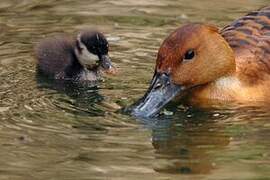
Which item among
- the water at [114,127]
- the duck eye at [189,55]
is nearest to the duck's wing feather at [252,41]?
the water at [114,127]

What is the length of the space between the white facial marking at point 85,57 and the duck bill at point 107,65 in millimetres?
84

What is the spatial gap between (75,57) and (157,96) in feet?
5.33

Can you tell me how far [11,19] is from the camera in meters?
9.38

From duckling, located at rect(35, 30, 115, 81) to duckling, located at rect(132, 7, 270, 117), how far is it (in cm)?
101

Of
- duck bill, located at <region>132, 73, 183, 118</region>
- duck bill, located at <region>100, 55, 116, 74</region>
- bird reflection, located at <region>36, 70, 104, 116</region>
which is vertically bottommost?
bird reflection, located at <region>36, 70, 104, 116</region>

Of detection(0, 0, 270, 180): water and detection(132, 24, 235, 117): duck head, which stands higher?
detection(132, 24, 235, 117): duck head

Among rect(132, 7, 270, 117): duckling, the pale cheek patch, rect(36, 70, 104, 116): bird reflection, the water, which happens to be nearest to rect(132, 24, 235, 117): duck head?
rect(132, 7, 270, 117): duckling

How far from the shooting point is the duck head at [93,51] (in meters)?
7.70

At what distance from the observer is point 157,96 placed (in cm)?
663

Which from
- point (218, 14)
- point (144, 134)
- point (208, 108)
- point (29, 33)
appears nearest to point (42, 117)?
point (144, 134)

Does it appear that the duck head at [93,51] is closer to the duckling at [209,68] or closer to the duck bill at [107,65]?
the duck bill at [107,65]

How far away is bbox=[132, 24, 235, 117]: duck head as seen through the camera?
655 centimetres

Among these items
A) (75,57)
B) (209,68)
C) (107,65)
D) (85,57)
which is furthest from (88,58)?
(209,68)

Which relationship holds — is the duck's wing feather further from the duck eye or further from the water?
the duck eye
